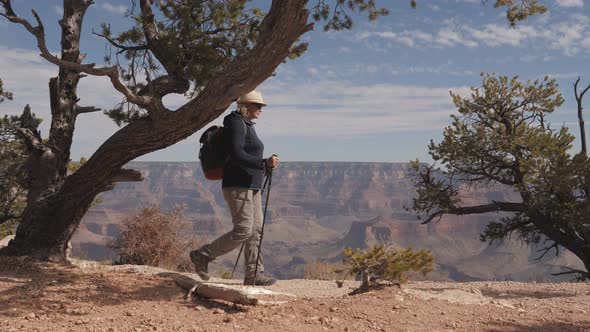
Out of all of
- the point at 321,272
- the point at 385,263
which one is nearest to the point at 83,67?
the point at 385,263

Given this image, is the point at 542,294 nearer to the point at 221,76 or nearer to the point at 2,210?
the point at 221,76

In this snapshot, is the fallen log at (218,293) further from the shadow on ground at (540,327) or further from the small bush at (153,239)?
the small bush at (153,239)

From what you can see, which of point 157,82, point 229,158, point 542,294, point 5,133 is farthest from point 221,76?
point 5,133

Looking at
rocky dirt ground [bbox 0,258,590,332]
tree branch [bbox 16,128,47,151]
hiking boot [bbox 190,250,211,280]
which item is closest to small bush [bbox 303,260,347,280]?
rocky dirt ground [bbox 0,258,590,332]

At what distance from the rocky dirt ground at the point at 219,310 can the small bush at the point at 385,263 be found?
0.24 m

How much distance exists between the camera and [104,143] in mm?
6754

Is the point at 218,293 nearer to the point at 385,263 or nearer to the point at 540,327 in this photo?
the point at 385,263

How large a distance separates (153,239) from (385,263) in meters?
8.81

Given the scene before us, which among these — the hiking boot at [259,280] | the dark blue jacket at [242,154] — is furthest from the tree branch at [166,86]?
the hiking boot at [259,280]

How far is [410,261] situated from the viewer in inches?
256

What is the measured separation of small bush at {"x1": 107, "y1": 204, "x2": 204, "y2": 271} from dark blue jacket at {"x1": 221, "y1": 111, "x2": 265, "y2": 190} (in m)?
8.47

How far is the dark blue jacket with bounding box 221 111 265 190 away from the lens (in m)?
5.22

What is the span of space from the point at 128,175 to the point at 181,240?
7093 mm

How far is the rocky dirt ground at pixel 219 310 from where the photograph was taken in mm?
4508
